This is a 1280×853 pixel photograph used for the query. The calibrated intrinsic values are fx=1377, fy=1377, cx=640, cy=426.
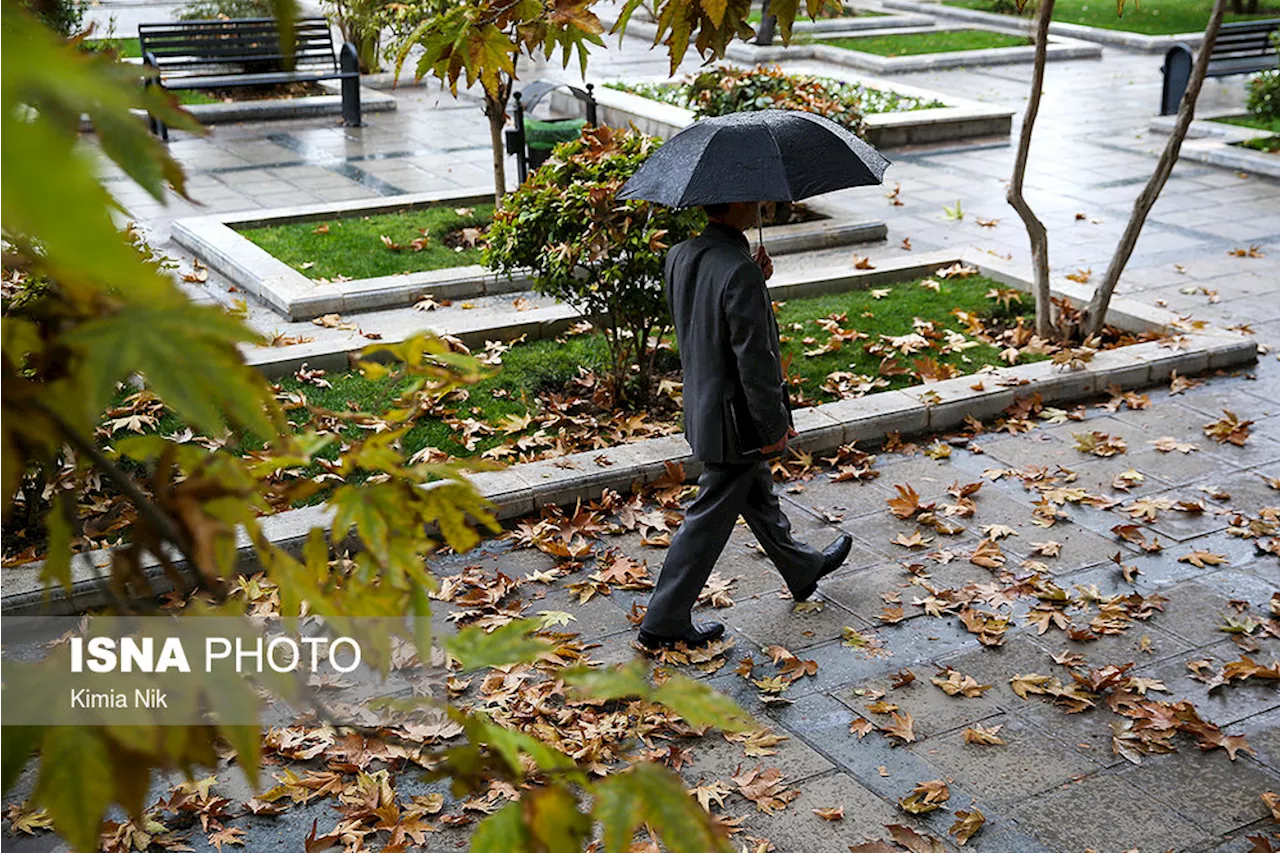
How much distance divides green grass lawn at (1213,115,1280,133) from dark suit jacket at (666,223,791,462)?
43.7 feet

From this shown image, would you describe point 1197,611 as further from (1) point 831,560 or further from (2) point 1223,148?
(2) point 1223,148

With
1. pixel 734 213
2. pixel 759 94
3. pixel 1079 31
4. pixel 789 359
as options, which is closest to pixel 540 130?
pixel 759 94

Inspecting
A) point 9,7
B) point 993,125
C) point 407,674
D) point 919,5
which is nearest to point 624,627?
point 407,674

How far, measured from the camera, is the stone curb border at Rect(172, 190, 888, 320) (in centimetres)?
972

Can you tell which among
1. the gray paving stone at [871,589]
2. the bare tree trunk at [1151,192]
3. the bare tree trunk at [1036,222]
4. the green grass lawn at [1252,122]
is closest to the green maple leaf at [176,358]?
the gray paving stone at [871,589]

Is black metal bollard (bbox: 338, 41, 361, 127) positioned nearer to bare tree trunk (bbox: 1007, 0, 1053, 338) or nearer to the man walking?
bare tree trunk (bbox: 1007, 0, 1053, 338)

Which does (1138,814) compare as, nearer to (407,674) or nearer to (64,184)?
(407,674)

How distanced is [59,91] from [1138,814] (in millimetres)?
4345

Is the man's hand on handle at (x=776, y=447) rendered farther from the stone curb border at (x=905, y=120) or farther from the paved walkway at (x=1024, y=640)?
the stone curb border at (x=905, y=120)

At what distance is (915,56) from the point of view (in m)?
22.9

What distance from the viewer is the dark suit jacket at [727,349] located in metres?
5.15

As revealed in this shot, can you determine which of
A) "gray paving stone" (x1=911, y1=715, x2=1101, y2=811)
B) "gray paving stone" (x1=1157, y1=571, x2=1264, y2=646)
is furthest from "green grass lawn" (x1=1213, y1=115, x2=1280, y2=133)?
"gray paving stone" (x1=911, y1=715, x2=1101, y2=811)

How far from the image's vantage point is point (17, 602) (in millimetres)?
5688

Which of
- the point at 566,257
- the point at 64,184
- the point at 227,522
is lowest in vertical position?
the point at 566,257
